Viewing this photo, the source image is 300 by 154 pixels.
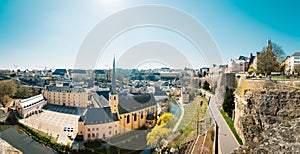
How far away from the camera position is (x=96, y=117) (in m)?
13.2

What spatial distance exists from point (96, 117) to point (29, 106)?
10.1 m

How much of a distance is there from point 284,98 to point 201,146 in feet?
12.3

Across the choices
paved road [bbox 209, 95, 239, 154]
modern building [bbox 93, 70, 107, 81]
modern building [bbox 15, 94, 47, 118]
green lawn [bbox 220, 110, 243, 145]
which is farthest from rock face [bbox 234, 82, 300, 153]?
modern building [bbox 93, 70, 107, 81]

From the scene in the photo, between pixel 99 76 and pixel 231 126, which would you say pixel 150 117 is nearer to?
pixel 231 126

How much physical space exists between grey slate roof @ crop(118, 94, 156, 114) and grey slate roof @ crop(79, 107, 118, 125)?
126cm

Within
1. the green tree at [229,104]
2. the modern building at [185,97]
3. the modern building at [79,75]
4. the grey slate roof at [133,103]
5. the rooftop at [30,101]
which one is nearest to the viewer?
the green tree at [229,104]

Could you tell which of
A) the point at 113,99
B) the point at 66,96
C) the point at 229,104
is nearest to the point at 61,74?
the point at 66,96

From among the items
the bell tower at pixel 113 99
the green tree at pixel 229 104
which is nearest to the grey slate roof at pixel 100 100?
the bell tower at pixel 113 99

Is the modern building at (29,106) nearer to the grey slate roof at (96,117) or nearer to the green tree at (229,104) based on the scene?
the grey slate roof at (96,117)

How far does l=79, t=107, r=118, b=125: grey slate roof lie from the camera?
13034 mm

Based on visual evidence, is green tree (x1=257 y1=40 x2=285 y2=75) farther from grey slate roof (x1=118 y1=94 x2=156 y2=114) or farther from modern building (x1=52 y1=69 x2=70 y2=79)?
modern building (x1=52 y1=69 x2=70 y2=79)

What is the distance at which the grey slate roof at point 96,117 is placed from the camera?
13.0 metres

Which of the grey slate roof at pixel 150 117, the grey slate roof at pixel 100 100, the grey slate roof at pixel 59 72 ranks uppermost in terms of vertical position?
the grey slate roof at pixel 59 72

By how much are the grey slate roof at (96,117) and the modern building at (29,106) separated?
27.5 ft
